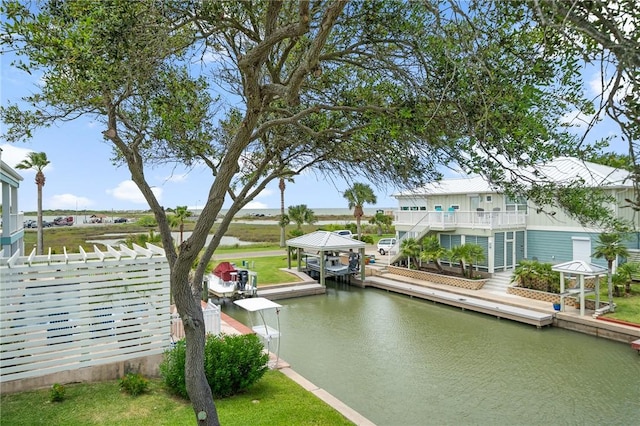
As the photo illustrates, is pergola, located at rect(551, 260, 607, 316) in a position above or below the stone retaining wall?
above

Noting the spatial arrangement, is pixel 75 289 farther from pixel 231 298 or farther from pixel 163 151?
pixel 231 298

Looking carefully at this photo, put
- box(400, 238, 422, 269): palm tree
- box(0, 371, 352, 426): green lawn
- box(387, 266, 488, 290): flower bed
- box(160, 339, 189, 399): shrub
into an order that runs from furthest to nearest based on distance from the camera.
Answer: box(400, 238, 422, 269): palm tree < box(387, 266, 488, 290): flower bed < box(160, 339, 189, 399): shrub < box(0, 371, 352, 426): green lawn

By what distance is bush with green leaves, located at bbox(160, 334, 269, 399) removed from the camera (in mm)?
6742

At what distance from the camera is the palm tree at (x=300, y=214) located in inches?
1302

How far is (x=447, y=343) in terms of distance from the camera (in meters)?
11.8

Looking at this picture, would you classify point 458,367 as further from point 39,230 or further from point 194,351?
point 39,230

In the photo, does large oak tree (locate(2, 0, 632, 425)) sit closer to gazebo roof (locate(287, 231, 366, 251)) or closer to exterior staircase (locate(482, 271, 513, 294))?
gazebo roof (locate(287, 231, 366, 251))

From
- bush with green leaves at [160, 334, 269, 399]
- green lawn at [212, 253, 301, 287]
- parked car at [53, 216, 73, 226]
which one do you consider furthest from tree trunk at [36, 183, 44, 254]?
parked car at [53, 216, 73, 226]

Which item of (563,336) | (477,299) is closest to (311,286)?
(477,299)

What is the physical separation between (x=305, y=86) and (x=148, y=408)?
5401 millimetres

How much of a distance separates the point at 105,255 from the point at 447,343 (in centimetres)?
909

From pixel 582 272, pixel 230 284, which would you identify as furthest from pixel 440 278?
pixel 230 284

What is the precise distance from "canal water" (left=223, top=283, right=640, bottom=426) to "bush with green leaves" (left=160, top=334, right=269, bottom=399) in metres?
2.02

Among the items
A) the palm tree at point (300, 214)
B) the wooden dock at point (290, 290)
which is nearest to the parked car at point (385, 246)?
the palm tree at point (300, 214)
